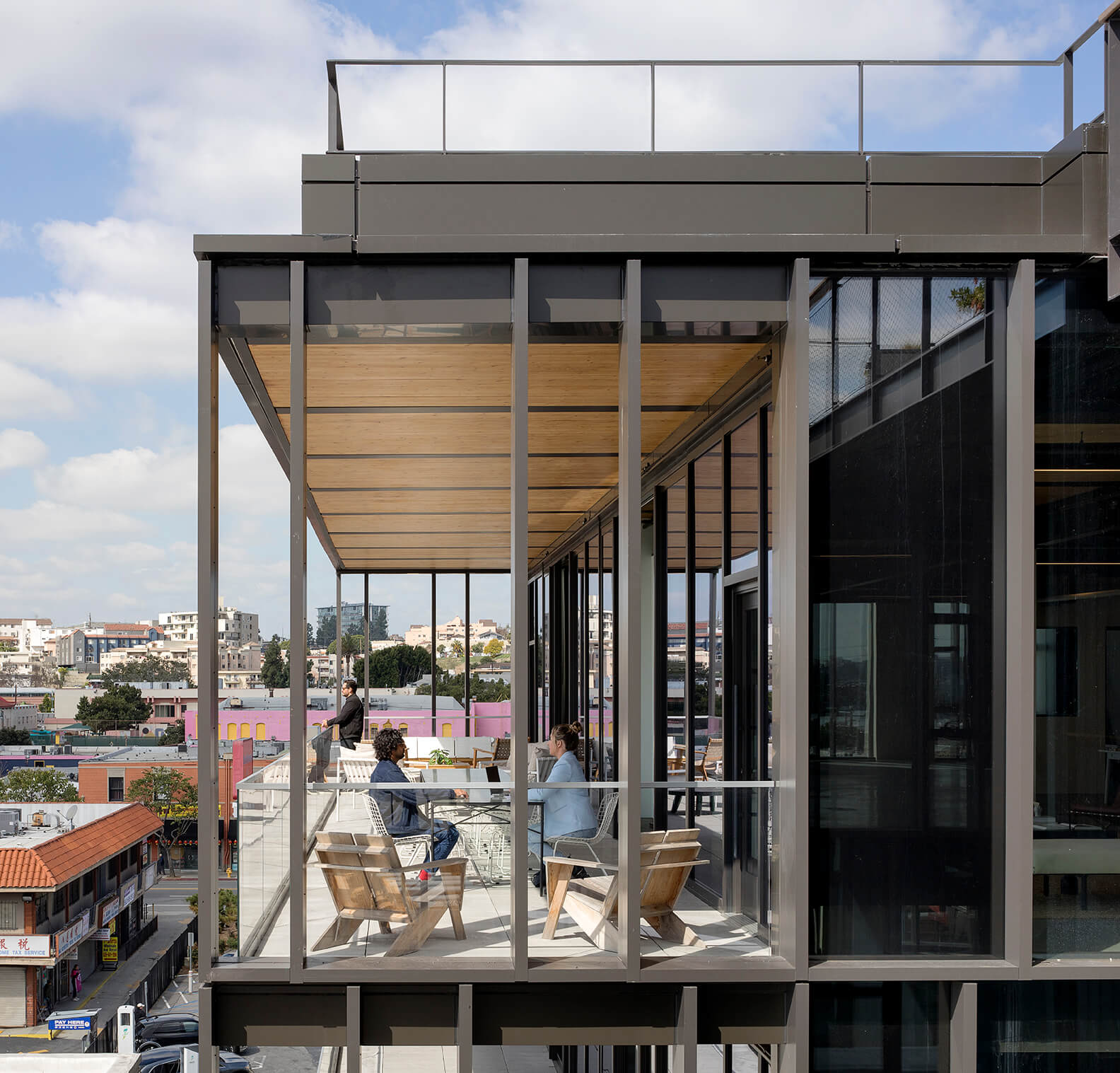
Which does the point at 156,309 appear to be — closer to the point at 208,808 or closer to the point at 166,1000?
the point at 166,1000

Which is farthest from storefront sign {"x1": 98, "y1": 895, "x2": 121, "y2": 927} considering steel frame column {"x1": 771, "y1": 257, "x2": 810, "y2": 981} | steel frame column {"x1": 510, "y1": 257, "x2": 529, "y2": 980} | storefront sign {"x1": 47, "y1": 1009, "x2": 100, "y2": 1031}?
steel frame column {"x1": 771, "y1": 257, "x2": 810, "y2": 981}

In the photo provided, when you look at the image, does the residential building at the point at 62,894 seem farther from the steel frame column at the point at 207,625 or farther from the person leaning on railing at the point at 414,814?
the person leaning on railing at the point at 414,814

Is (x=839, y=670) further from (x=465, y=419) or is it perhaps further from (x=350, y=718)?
(x=350, y=718)

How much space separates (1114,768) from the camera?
5590 millimetres

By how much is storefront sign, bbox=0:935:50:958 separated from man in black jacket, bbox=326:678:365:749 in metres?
46.8

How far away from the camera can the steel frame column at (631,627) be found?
18.2 ft

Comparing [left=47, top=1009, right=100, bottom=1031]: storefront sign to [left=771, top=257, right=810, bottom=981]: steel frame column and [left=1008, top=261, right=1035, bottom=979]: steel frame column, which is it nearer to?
[left=771, top=257, right=810, bottom=981]: steel frame column

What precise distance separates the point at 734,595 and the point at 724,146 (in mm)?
3262

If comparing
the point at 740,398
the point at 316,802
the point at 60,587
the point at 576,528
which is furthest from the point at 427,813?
the point at 60,587

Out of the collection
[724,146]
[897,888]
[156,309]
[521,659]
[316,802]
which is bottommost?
[897,888]

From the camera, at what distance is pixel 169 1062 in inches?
1292

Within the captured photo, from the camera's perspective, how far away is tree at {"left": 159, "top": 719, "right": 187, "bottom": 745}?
101 meters

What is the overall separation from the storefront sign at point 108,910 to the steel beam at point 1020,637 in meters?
62.2

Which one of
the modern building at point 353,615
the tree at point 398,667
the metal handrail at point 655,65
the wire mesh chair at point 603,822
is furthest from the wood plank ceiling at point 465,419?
the tree at point 398,667
